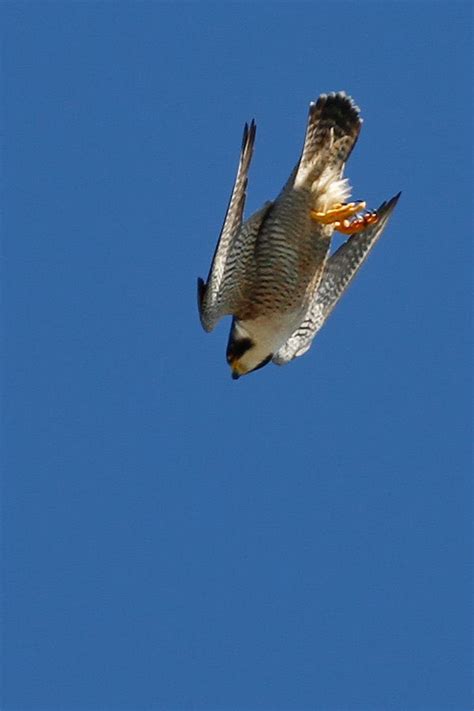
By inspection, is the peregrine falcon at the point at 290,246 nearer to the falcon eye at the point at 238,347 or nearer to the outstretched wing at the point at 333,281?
the falcon eye at the point at 238,347

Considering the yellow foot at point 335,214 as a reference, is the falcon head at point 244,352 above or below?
below

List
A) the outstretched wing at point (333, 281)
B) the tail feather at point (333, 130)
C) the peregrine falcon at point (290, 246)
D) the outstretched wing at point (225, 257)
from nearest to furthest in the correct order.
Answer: the outstretched wing at point (225, 257) → the peregrine falcon at point (290, 246) → the tail feather at point (333, 130) → the outstretched wing at point (333, 281)

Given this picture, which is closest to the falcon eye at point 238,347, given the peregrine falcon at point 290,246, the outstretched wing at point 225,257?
the peregrine falcon at point 290,246

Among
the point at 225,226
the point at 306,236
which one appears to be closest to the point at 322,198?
the point at 306,236

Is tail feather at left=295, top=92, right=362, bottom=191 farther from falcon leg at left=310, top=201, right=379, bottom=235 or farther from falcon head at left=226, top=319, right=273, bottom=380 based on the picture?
falcon head at left=226, top=319, right=273, bottom=380

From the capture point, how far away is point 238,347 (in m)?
12.5

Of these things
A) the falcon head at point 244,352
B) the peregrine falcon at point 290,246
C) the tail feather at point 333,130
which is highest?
the tail feather at point 333,130

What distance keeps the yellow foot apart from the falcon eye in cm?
91

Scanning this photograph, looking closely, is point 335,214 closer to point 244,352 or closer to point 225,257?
point 225,257

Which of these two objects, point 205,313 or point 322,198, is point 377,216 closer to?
point 322,198

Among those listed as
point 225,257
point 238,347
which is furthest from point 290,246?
point 238,347

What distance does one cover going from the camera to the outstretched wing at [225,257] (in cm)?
1103

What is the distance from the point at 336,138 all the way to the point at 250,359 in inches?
59.6

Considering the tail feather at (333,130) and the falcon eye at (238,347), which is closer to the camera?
the tail feather at (333,130)
